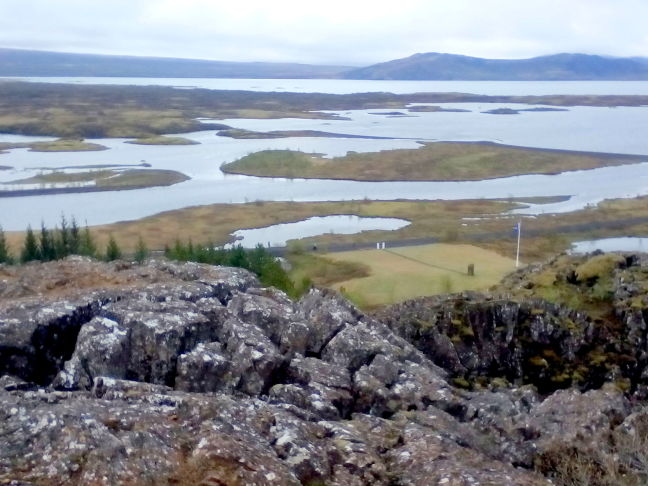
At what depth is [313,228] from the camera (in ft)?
221

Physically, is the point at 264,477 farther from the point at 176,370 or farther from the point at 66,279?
the point at 66,279

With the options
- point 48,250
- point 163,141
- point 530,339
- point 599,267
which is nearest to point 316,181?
point 163,141

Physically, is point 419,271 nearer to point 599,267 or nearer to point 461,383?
point 599,267

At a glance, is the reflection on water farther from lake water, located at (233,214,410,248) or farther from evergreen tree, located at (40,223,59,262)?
evergreen tree, located at (40,223,59,262)

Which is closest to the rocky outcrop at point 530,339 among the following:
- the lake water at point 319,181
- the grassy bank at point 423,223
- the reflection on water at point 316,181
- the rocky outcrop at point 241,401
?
the rocky outcrop at point 241,401

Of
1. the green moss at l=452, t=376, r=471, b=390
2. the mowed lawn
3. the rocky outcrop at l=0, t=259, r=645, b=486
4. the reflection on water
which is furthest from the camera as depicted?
the reflection on water

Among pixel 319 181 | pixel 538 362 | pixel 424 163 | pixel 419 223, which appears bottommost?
pixel 319 181

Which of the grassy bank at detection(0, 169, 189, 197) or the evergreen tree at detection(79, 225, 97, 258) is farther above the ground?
the evergreen tree at detection(79, 225, 97, 258)

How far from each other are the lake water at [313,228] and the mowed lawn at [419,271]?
8.33m

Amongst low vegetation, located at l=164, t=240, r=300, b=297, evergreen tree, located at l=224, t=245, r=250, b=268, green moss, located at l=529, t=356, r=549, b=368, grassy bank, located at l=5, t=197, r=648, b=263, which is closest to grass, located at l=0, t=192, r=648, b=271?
grassy bank, located at l=5, t=197, r=648, b=263

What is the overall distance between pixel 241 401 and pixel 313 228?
55.9 metres

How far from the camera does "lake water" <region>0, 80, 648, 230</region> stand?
75938mm

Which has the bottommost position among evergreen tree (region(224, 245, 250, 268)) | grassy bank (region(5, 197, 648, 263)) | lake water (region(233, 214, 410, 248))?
lake water (region(233, 214, 410, 248))

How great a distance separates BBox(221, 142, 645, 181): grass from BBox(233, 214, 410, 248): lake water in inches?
998
